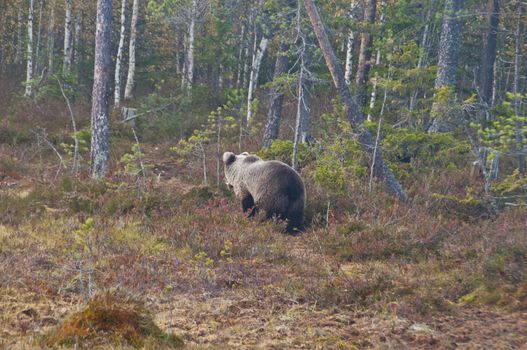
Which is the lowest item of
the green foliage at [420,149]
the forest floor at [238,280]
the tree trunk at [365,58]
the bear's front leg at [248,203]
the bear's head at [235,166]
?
the forest floor at [238,280]

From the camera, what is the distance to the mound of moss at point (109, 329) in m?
4.98

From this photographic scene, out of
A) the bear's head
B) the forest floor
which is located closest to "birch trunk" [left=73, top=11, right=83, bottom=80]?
the bear's head

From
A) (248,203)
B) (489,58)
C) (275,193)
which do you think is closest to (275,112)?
(248,203)

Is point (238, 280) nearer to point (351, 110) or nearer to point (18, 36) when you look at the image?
point (351, 110)

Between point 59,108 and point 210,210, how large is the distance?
13509mm

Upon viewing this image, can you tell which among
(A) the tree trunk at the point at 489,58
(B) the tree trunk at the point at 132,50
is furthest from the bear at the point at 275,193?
(B) the tree trunk at the point at 132,50

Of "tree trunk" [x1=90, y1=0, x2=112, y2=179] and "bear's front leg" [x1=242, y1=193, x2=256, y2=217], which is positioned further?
"tree trunk" [x1=90, y1=0, x2=112, y2=179]

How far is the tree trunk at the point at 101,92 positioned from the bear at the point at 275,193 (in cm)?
406

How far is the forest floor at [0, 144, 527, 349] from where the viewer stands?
565cm

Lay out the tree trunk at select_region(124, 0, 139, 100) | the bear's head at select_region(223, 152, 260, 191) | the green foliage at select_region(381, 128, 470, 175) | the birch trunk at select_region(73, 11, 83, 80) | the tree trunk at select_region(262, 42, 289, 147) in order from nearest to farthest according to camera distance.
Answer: the bear's head at select_region(223, 152, 260, 191) < the green foliage at select_region(381, 128, 470, 175) < the tree trunk at select_region(262, 42, 289, 147) < the tree trunk at select_region(124, 0, 139, 100) < the birch trunk at select_region(73, 11, 83, 80)

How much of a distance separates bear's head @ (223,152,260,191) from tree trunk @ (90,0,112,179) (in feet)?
10.3

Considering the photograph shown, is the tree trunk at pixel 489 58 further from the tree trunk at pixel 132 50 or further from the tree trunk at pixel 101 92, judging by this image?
the tree trunk at pixel 132 50

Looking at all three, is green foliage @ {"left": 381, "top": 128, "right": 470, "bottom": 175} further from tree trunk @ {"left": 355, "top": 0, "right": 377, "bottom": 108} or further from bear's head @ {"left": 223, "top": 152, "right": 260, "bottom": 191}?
bear's head @ {"left": 223, "top": 152, "right": 260, "bottom": 191}

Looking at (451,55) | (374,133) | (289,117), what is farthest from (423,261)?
(289,117)
